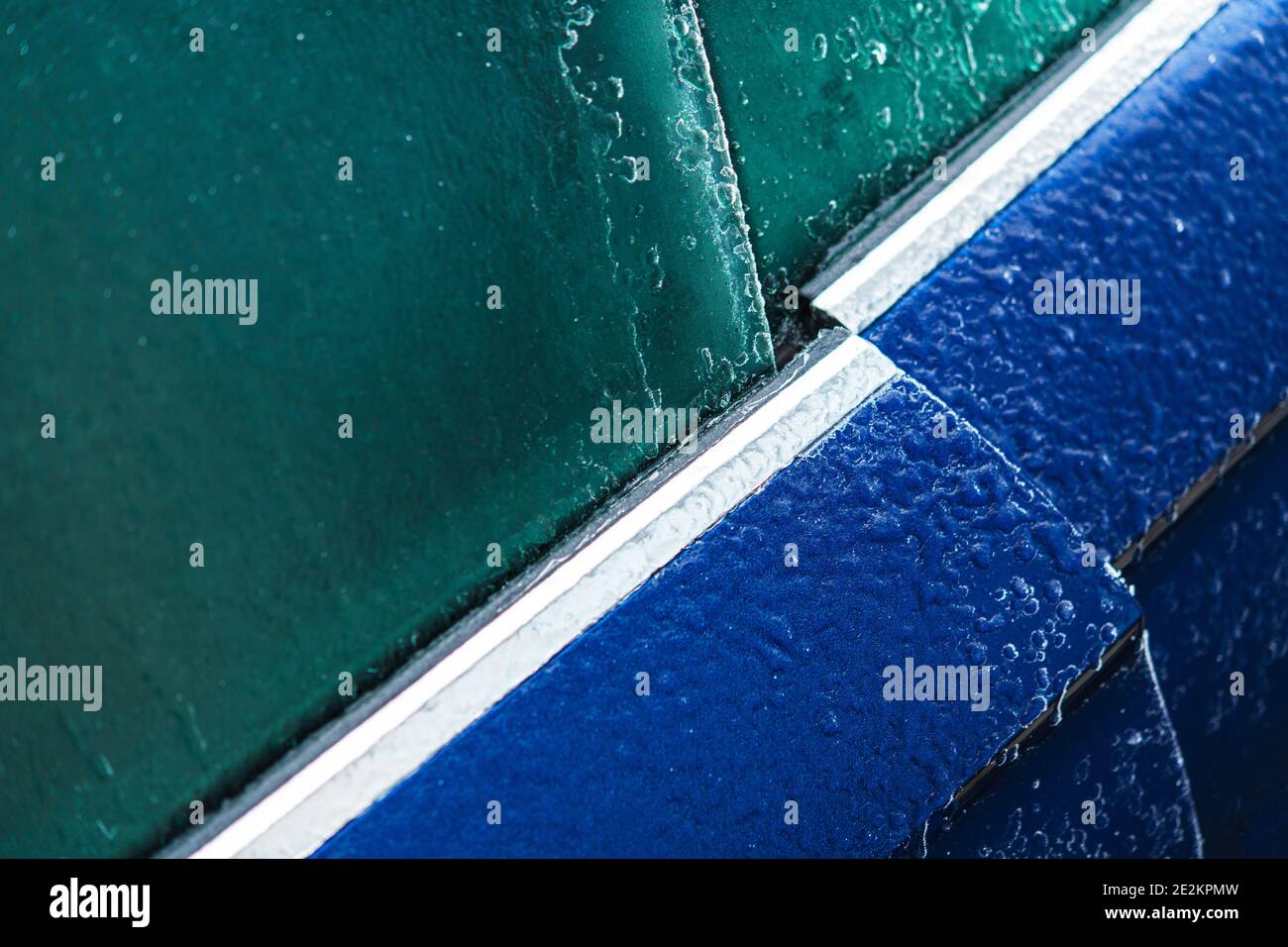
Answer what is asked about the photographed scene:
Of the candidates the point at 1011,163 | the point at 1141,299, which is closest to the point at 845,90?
the point at 1011,163

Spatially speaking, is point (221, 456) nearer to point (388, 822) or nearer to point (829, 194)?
point (388, 822)

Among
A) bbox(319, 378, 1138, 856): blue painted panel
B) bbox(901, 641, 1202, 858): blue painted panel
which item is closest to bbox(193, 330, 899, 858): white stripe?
bbox(319, 378, 1138, 856): blue painted panel

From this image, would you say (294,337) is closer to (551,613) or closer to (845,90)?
(551,613)

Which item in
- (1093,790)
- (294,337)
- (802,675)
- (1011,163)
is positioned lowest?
(1093,790)

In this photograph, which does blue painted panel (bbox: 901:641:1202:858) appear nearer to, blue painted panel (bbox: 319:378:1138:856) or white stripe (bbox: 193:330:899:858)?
blue painted panel (bbox: 319:378:1138:856)

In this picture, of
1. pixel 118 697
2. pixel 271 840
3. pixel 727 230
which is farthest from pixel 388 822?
pixel 727 230
